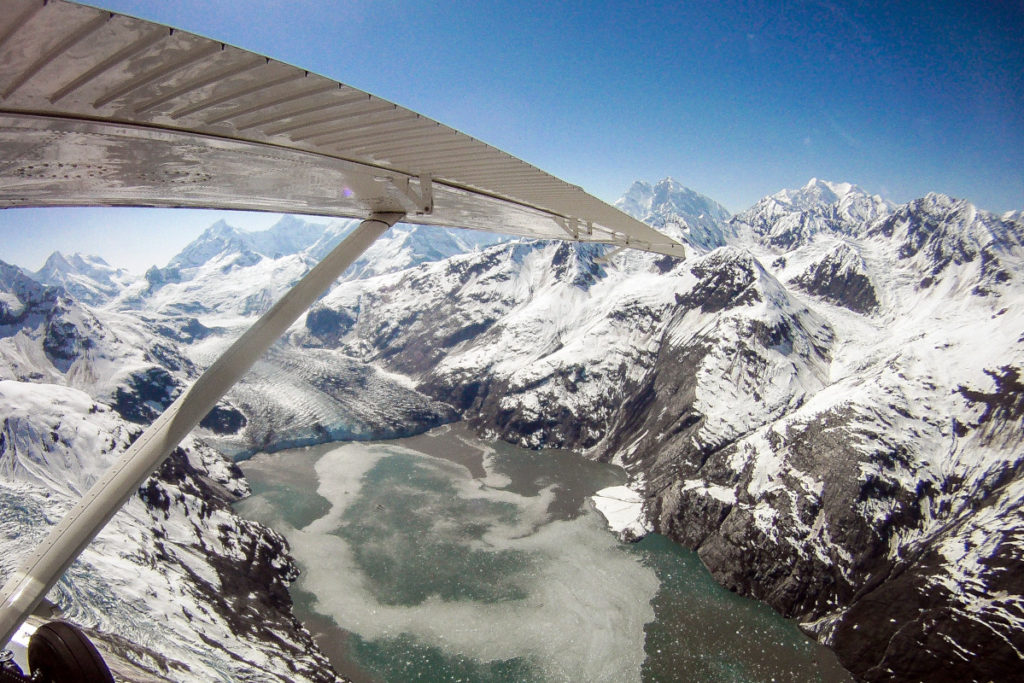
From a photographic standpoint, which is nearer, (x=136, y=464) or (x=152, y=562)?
(x=136, y=464)

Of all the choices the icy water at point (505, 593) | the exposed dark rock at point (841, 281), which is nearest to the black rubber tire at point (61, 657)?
the icy water at point (505, 593)

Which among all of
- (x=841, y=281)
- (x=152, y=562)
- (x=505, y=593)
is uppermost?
(x=841, y=281)

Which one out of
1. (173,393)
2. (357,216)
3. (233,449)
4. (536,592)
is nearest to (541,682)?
(536,592)

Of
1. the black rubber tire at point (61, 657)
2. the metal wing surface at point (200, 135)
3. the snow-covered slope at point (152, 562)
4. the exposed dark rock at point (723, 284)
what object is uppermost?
the exposed dark rock at point (723, 284)

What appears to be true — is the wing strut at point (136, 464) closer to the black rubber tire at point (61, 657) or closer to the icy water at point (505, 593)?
the black rubber tire at point (61, 657)

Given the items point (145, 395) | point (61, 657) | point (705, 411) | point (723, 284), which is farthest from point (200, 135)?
point (145, 395)

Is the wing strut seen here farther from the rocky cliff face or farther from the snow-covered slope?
the rocky cliff face

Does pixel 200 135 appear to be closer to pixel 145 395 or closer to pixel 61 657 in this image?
pixel 61 657

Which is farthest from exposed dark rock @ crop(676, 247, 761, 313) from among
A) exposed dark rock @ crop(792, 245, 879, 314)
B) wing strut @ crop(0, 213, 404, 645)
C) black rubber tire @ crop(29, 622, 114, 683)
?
black rubber tire @ crop(29, 622, 114, 683)
